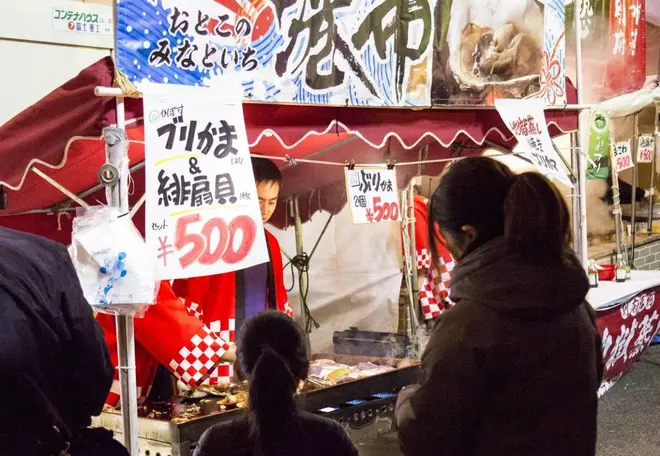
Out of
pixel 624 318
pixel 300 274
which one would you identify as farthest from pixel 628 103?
pixel 300 274

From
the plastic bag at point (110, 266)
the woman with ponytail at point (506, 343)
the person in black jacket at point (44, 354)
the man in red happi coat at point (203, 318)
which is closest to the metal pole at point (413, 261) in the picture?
the man in red happi coat at point (203, 318)

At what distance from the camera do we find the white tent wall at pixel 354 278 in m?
6.69

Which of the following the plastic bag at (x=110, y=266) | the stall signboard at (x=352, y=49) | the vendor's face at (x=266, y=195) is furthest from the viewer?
the vendor's face at (x=266, y=195)

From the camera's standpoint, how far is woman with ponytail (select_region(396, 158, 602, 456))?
225 cm

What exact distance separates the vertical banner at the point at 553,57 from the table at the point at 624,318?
70.3 inches

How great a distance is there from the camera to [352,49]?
4.07 m

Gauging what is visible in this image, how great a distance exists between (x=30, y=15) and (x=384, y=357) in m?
3.62

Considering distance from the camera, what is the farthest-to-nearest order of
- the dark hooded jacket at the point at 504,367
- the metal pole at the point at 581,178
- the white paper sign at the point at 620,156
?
the white paper sign at the point at 620,156
the metal pole at the point at 581,178
the dark hooded jacket at the point at 504,367

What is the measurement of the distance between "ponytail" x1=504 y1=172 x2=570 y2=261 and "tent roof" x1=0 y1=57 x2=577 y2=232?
1.57 meters

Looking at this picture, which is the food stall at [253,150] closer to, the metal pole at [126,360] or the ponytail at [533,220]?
the metal pole at [126,360]

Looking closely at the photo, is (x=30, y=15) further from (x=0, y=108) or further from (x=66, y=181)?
(x=66, y=181)

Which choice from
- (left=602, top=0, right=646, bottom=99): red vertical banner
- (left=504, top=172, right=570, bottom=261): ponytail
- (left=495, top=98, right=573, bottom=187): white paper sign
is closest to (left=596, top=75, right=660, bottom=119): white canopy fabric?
(left=602, top=0, right=646, bottom=99): red vertical banner

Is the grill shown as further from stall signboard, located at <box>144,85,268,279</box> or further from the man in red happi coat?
stall signboard, located at <box>144,85,268,279</box>

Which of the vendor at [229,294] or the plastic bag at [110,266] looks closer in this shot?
the plastic bag at [110,266]
